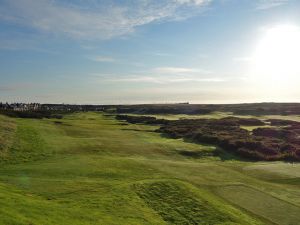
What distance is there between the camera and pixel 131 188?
1271 inches

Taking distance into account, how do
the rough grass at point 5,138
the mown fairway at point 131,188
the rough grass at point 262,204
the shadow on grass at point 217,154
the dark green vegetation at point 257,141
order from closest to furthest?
1. the mown fairway at point 131,188
2. the rough grass at point 262,204
3. the rough grass at point 5,138
4. the shadow on grass at point 217,154
5. the dark green vegetation at point 257,141

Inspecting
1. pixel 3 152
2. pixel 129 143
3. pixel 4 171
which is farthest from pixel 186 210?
pixel 129 143

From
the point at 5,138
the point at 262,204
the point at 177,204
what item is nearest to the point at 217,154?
the point at 262,204

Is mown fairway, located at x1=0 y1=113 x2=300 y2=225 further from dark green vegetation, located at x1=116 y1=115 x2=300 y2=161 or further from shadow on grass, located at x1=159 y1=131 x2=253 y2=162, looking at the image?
dark green vegetation, located at x1=116 y1=115 x2=300 y2=161

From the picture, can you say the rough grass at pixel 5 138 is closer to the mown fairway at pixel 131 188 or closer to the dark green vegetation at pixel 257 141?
the mown fairway at pixel 131 188

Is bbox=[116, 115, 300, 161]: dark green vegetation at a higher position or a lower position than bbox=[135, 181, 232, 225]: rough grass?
higher

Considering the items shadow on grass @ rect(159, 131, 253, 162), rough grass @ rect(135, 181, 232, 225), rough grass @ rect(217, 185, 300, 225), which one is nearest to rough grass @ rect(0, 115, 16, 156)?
rough grass @ rect(135, 181, 232, 225)

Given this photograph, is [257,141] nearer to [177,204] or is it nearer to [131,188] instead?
[177,204]

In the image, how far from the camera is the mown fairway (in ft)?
83.5

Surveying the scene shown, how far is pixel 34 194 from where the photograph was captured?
90.3ft

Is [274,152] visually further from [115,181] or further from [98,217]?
[98,217]

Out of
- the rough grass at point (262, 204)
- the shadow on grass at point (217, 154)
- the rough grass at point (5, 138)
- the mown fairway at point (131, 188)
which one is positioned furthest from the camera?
the shadow on grass at point (217, 154)

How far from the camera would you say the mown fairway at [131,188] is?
25438mm

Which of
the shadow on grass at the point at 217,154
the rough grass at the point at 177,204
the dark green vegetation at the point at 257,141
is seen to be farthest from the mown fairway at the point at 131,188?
the dark green vegetation at the point at 257,141
